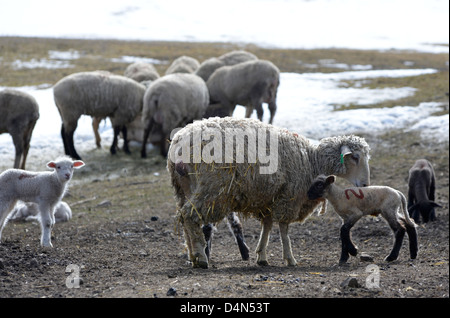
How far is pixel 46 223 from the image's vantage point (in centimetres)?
1031

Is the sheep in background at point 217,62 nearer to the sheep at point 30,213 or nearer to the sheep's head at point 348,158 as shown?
the sheep at point 30,213

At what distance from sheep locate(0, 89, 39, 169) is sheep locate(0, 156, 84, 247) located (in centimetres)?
723

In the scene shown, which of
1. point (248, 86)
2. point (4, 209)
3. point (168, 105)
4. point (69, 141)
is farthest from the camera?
point (248, 86)

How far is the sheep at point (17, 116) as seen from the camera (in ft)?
56.4

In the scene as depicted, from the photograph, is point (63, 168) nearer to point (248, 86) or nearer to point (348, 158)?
point (348, 158)

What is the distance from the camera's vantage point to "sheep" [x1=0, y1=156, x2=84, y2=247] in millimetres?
10203

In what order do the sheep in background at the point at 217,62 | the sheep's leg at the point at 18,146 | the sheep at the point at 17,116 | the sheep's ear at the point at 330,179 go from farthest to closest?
the sheep in background at the point at 217,62 → the sheep's leg at the point at 18,146 → the sheep at the point at 17,116 → the sheep's ear at the point at 330,179

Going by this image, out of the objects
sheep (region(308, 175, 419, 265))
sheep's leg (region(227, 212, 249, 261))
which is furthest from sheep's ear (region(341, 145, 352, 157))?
sheep's leg (region(227, 212, 249, 261))

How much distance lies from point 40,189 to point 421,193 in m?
7.07

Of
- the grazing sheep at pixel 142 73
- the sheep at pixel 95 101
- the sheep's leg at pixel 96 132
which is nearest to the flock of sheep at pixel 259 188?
the sheep at pixel 95 101

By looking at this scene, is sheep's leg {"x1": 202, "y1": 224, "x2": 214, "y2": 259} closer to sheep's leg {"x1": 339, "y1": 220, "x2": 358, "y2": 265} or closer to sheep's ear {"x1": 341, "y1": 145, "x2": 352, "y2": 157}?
sheep's leg {"x1": 339, "y1": 220, "x2": 358, "y2": 265}

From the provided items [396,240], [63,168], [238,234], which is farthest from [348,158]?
[63,168]

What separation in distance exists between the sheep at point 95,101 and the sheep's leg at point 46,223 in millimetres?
9341
